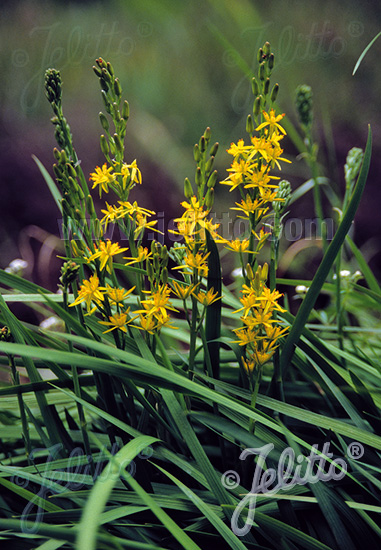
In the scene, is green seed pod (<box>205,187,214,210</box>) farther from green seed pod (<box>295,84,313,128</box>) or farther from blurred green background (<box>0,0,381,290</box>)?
blurred green background (<box>0,0,381,290</box>)

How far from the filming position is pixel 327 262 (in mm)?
256

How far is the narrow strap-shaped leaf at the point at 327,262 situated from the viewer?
0.81 feet

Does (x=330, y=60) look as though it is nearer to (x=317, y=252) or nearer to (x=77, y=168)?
(x=317, y=252)

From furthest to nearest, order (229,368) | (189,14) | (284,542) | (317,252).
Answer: (189,14)
(317,252)
(229,368)
(284,542)

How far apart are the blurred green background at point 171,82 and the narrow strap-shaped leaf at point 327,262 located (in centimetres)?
89

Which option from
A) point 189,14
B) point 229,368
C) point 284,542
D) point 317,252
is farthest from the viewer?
point 189,14

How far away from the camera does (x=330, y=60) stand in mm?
1275

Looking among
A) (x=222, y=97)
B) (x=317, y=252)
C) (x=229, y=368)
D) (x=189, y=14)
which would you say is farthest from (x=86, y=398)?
(x=189, y=14)

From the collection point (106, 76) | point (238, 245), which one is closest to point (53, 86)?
point (106, 76)

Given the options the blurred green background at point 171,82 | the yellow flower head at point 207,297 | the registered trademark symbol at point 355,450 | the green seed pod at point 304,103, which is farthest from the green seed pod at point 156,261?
the blurred green background at point 171,82

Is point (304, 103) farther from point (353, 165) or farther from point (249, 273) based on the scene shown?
point (249, 273)

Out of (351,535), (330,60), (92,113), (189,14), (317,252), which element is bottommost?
(351,535)

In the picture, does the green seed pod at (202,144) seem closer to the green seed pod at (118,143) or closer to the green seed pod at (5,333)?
the green seed pod at (118,143)

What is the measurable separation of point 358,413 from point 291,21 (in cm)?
Answer: 123
